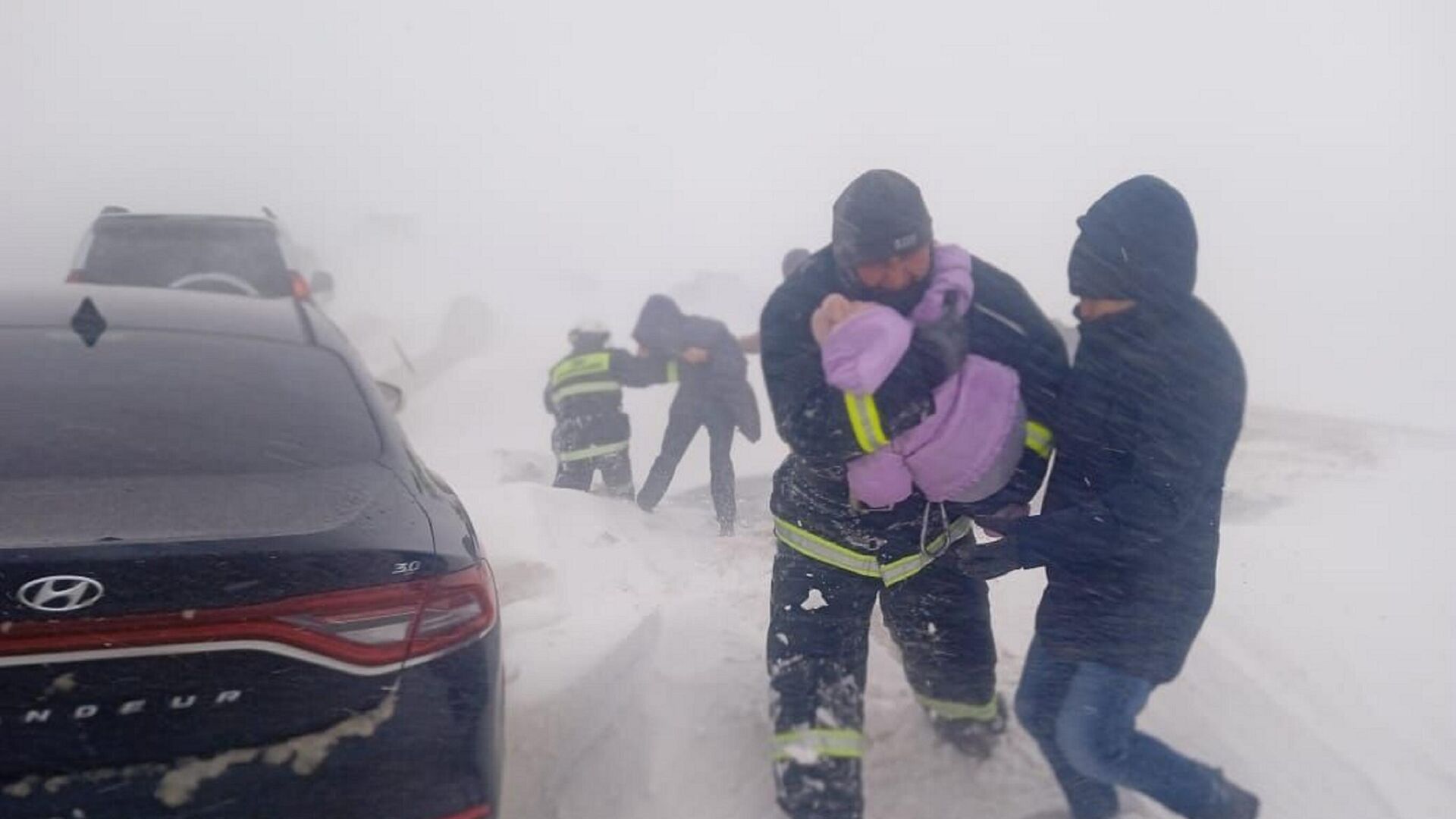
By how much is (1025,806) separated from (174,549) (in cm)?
221

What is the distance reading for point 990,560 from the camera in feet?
8.01

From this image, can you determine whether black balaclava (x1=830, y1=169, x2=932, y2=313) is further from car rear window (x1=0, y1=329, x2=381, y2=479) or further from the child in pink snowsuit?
car rear window (x1=0, y1=329, x2=381, y2=479)

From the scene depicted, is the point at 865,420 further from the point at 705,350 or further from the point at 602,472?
the point at 602,472

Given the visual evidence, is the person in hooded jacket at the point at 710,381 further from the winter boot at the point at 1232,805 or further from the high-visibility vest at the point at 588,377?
the winter boot at the point at 1232,805

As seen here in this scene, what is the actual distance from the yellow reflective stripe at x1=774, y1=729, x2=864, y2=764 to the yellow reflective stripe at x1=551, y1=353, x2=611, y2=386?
14.5 feet

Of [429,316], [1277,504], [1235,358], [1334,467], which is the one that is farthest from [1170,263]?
[429,316]

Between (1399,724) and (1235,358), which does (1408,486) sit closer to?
(1399,724)

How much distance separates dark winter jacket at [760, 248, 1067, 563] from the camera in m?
2.30

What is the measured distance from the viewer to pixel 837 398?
2.31m

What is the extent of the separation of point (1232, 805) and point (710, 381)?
4.66m

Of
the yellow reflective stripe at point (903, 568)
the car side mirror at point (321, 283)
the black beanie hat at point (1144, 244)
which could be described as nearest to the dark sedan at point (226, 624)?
the yellow reflective stripe at point (903, 568)

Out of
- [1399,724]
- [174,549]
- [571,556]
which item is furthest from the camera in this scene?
[571,556]

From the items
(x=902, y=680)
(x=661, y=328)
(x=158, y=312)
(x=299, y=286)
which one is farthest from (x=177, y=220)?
(x=902, y=680)

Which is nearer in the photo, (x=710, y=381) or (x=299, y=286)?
(x=710, y=381)
